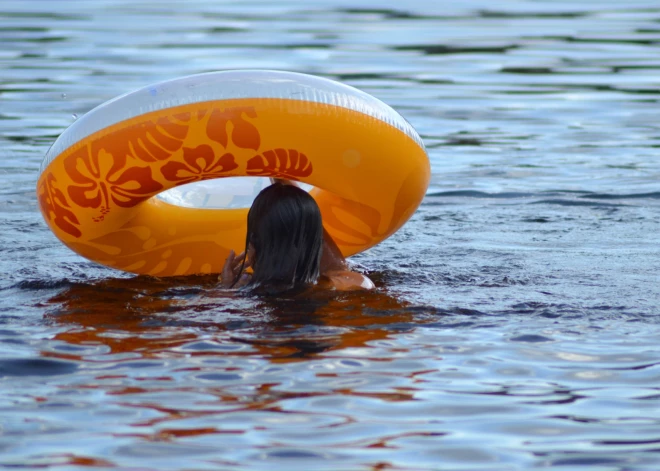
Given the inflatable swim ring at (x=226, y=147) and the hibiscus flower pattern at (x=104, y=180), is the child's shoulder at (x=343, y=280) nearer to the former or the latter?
the inflatable swim ring at (x=226, y=147)

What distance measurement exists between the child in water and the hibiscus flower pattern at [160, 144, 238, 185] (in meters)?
0.20

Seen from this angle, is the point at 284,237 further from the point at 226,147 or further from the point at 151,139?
the point at 151,139

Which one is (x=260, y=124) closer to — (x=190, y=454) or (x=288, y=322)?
(x=288, y=322)

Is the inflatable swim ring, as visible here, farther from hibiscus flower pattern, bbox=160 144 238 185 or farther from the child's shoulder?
the child's shoulder

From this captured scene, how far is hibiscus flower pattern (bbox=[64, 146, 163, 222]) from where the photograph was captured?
4.56 meters

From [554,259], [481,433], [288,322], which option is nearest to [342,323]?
[288,322]

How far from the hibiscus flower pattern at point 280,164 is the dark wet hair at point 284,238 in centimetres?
12

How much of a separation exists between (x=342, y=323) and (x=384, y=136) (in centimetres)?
84

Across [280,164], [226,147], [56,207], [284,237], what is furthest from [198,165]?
[56,207]

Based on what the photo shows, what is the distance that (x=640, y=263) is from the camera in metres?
5.62

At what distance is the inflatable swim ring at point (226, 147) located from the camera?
14.8 ft

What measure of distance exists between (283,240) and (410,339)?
2.17 ft

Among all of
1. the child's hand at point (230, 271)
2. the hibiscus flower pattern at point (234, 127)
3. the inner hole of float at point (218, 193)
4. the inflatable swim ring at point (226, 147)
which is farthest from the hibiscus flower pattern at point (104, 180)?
the inner hole of float at point (218, 193)

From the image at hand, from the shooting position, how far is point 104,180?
4.61 m
